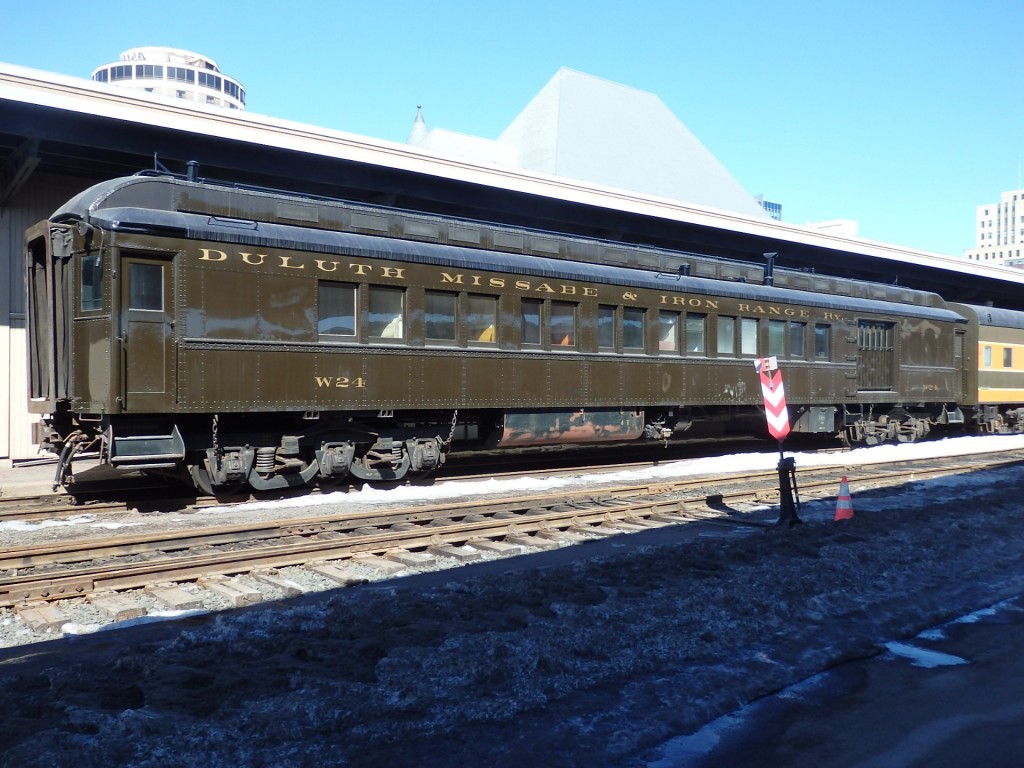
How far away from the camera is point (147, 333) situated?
10.6 metres

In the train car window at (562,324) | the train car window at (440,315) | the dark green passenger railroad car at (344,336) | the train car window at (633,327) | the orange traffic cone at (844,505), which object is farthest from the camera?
the train car window at (633,327)

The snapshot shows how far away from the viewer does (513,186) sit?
66.1 feet

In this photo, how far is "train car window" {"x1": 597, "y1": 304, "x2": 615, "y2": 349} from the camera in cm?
1523

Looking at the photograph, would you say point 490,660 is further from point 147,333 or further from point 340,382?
point 340,382

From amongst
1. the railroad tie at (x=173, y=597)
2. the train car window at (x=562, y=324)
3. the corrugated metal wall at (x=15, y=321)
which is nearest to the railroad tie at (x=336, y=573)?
the railroad tie at (x=173, y=597)

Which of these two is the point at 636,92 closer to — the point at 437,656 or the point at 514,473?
the point at 514,473

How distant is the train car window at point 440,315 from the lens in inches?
515

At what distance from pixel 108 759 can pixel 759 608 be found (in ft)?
16.0

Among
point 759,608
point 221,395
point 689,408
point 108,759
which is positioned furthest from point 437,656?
point 689,408

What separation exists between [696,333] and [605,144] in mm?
29398

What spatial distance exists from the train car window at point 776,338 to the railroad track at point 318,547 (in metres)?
5.76

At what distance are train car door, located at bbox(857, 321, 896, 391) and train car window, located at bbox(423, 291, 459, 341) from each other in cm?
1191

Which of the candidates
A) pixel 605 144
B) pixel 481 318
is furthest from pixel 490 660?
pixel 605 144

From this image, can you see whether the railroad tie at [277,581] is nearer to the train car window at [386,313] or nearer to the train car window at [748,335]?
the train car window at [386,313]
